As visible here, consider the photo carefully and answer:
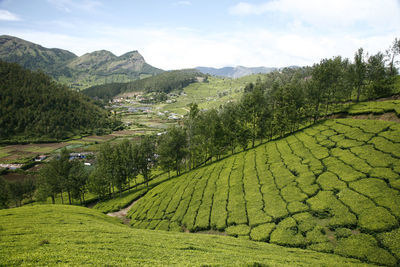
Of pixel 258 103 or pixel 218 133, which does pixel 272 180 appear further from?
pixel 258 103

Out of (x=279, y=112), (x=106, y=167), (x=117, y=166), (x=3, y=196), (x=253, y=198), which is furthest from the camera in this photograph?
(x=106, y=167)

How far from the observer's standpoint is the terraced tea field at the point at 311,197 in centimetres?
2077

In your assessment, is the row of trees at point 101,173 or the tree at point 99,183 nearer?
the tree at point 99,183

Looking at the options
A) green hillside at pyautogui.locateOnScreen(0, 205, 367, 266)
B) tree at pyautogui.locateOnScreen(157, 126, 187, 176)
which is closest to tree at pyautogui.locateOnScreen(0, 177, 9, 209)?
tree at pyautogui.locateOnScreen(157, 126, 187, 176)

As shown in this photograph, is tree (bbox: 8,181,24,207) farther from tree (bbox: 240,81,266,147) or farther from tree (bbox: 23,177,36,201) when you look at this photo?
tree (bbox: 240,81,266,147)

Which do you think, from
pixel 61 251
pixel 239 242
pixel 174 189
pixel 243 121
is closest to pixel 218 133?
pixel 243 121

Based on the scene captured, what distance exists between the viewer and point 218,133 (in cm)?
6894

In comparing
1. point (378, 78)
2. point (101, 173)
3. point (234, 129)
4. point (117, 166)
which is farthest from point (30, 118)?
point (378, 78)

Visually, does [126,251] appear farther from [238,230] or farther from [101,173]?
[101,173]

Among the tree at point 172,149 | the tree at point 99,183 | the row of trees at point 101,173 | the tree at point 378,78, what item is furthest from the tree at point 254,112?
the tree at point 99,183

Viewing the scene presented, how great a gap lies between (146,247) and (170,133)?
52008 millimetres

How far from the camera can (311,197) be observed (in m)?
28.3

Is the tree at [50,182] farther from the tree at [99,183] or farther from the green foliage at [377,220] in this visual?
the green foliage at [377,220]

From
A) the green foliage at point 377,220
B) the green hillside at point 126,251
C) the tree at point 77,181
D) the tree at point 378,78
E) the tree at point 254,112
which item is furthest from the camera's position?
the tree at point 77,181
